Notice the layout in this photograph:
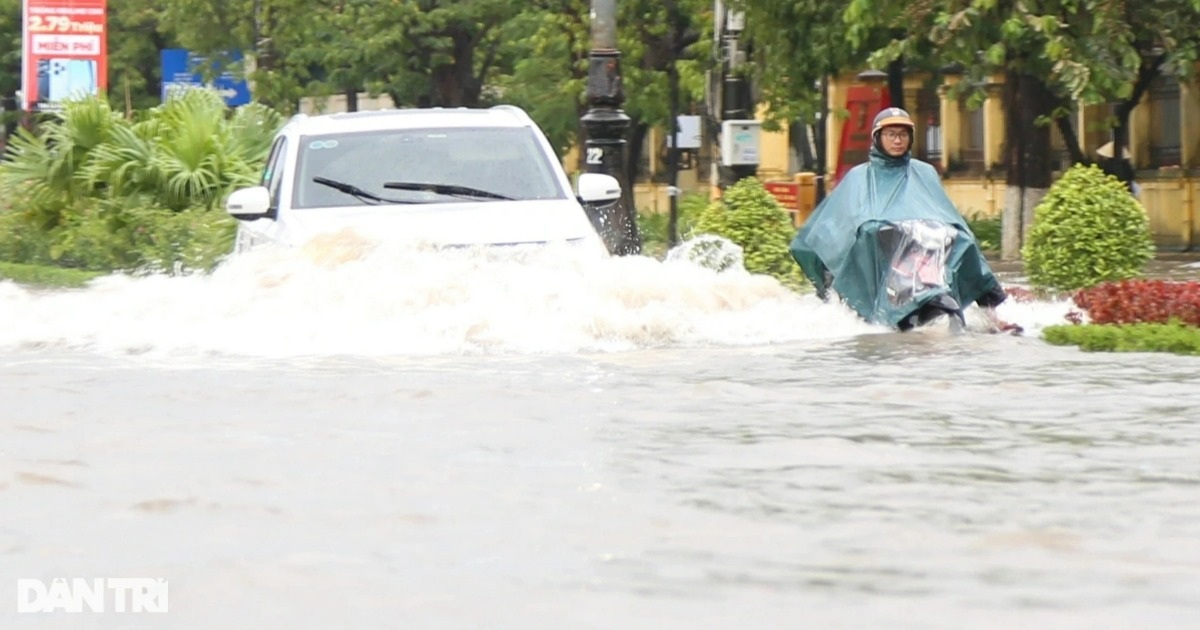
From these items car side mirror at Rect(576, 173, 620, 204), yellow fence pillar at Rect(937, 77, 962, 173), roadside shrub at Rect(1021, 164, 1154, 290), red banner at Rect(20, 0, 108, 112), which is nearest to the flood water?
car side mirror at Rect(576, 173, 620, 204)

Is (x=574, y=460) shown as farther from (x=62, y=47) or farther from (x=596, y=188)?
(x=62, y=47)

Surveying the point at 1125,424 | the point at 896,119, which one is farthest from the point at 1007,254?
the point at 1125,424

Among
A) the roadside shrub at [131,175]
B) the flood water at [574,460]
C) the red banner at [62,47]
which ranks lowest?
the flood water at [574,460]

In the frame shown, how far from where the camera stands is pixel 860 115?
42781 millimetres

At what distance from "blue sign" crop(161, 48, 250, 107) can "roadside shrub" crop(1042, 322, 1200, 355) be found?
31166 mm

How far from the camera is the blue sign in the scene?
45188mm

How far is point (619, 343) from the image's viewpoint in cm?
1431

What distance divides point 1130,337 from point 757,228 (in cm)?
744

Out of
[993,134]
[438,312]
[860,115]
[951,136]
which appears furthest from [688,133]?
[438,312]

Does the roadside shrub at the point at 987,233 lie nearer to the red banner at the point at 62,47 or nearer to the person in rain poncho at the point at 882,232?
the red banner at the point at 62,47

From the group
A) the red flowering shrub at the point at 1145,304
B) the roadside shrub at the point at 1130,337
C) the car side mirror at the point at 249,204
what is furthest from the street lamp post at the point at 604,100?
the roadside shrub at the point at 1130,337

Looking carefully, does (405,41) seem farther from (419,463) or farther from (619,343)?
(419,463)

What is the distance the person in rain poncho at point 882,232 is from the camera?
603 inches

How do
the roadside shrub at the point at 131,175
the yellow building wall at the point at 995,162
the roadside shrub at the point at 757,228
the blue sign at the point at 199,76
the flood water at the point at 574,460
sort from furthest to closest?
the blue sign at the point at 199,76, the yellow building wall at the point at 995,162, the roadside shrub at the point at 131,175, the roadside shrub at the point at 757,228, the flood water at the point at 574,460
